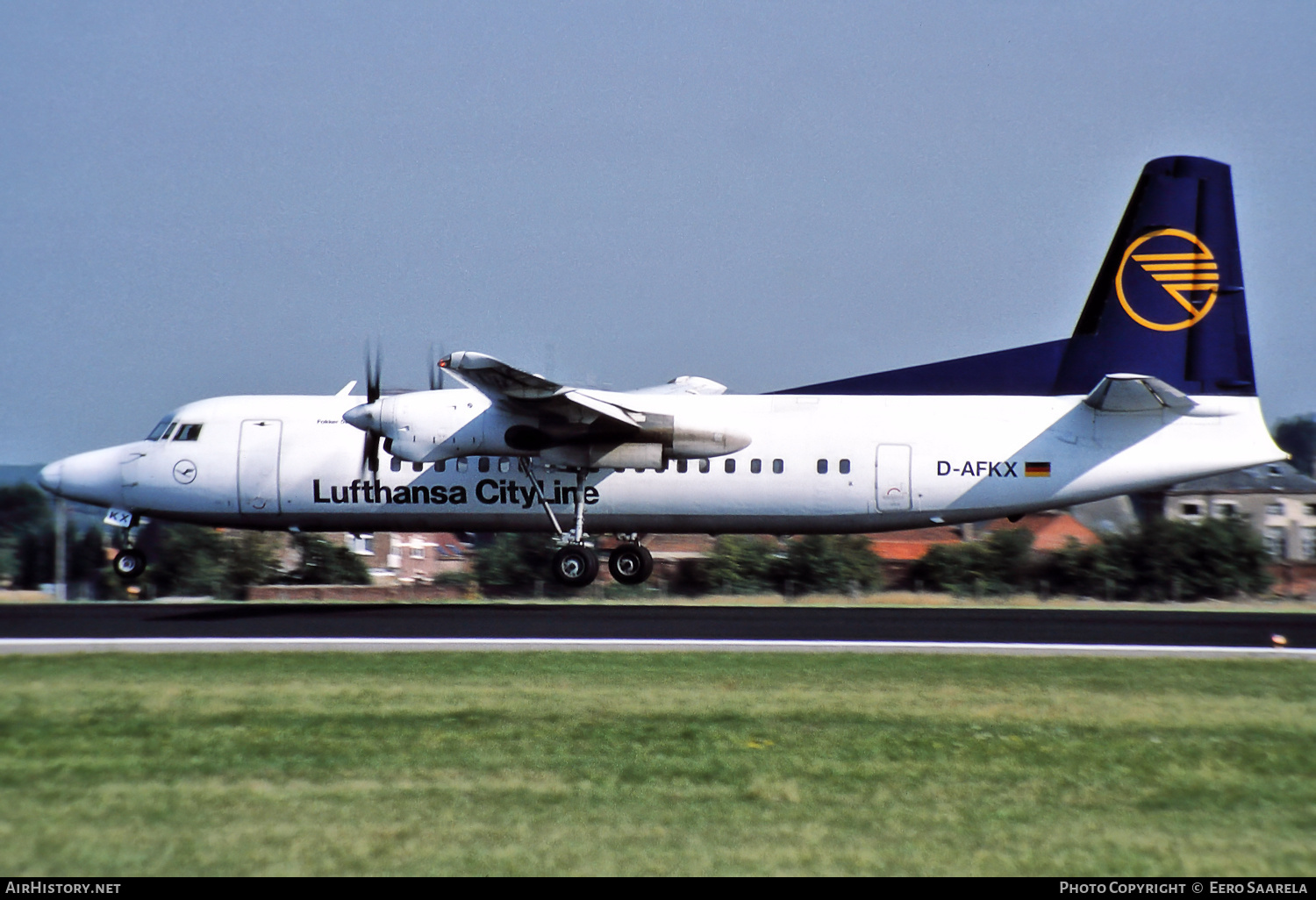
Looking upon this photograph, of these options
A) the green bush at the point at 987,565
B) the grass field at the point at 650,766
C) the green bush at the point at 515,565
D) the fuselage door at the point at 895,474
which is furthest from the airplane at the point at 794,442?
the green bush at the point at 987,565

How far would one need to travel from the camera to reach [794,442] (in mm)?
21516

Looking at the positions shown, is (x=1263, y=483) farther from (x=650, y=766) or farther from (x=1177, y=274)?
(x=650, y=766)

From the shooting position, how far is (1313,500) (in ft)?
206

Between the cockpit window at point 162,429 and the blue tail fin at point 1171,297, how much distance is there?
1537cm

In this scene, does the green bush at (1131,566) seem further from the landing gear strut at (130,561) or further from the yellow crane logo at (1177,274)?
the landing gear strut at (130,561)

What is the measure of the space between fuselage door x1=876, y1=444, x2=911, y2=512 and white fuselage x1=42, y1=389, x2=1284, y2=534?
0.8 inches

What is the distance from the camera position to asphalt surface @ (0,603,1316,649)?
16141 millimetres

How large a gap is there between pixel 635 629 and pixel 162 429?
422 inches

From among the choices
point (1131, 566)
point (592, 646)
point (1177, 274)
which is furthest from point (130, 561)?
point (1131, 566)

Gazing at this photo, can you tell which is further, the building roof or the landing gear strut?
the building roof

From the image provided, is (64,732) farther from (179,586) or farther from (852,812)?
(179,586)

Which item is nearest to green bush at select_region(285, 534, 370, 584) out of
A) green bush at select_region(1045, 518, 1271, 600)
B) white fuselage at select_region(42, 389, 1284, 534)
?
white fuselage at select_region(42, 389, 1284, 534)

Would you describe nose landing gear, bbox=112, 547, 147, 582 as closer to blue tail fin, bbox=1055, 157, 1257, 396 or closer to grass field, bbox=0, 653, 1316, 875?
grass field, bbox=0, 653, 1316, 875
